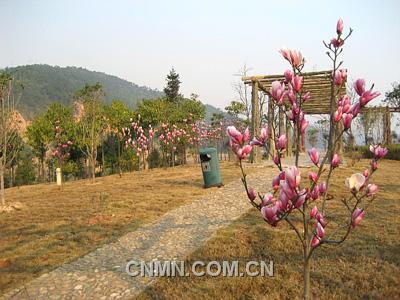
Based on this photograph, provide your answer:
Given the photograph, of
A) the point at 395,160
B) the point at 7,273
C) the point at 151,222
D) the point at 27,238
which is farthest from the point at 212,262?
the point at 395,160

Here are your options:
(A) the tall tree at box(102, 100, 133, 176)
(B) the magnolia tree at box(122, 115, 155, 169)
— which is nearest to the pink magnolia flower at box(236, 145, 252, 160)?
(B) the magnolia tree at box(122, 115, 155, 169)

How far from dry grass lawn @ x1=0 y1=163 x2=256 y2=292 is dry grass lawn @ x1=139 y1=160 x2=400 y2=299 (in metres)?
2.14

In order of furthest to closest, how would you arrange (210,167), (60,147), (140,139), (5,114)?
(60,147)
(140,139)
(5,114)
(210,167)

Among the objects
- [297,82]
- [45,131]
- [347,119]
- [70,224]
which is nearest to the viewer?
[347,119]

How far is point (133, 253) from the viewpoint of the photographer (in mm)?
5422

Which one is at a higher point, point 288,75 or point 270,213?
point 288,75

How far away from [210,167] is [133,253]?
4835 mm

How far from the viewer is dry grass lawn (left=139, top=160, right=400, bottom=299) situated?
12.2 ft

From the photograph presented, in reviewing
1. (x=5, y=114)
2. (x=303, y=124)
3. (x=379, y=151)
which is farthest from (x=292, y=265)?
(x=5, y=114)

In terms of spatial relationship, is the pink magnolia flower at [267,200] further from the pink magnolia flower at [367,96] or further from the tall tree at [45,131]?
the tall tree at [45,131]

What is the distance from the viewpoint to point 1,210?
952cm

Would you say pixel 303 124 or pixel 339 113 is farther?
pixel 303 124

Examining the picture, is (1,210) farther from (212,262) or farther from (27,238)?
(212,262)

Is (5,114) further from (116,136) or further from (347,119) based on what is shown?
(116,136)
